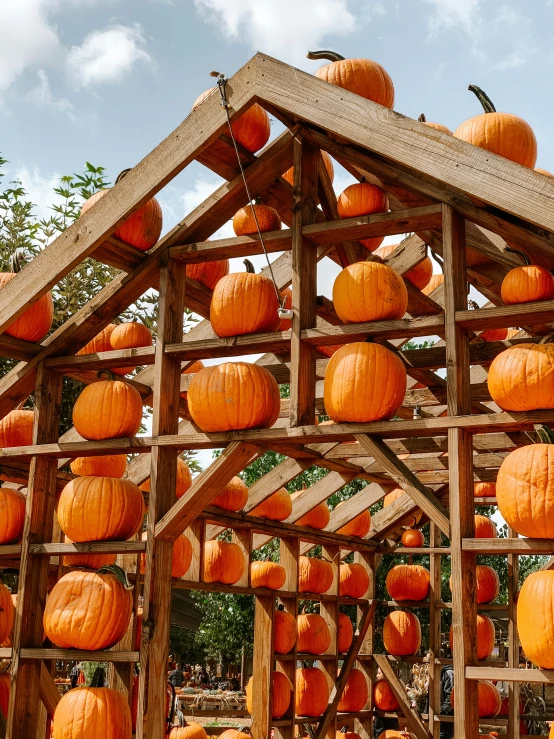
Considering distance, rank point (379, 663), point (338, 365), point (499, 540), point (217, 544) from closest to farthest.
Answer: point (499, 540), point (338, 365), point (217, 544), point (379, 663)

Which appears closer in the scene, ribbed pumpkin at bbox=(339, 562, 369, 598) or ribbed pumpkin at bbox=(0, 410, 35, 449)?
ribbed pumpkin at bbox=(0, 410, 35, 449)

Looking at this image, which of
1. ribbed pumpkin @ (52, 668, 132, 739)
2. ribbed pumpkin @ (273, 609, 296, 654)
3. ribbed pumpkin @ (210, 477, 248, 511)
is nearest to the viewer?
ribbed pumpkin @ (52, 668, 132, 739)

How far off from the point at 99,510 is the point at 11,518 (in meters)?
0.86

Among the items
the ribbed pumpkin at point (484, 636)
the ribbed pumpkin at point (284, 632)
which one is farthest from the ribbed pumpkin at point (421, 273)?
the ribbed pumpkin at point (484, 636)

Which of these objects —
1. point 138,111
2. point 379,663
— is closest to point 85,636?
point 138,111

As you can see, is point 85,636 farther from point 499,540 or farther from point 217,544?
point 217,544

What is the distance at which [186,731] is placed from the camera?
9.16 meters

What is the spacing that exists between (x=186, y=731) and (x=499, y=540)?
6.07 m

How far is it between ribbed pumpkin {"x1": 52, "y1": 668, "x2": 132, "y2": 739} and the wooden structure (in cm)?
18

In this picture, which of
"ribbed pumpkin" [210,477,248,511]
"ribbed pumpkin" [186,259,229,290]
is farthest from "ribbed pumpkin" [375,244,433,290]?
"ribbed pumpkin" [210,477,248,511]

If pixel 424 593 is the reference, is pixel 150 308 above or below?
above

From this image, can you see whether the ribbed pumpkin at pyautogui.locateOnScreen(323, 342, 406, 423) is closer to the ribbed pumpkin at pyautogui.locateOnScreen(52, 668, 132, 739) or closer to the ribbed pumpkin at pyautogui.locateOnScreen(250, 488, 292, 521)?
the ribbed pumpkin at pyautogui.locateOnScreen(52, 668, 132, 739)

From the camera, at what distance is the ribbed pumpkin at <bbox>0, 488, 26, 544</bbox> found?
227 inches

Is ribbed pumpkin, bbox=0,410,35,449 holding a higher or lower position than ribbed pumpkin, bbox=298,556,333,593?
higher
